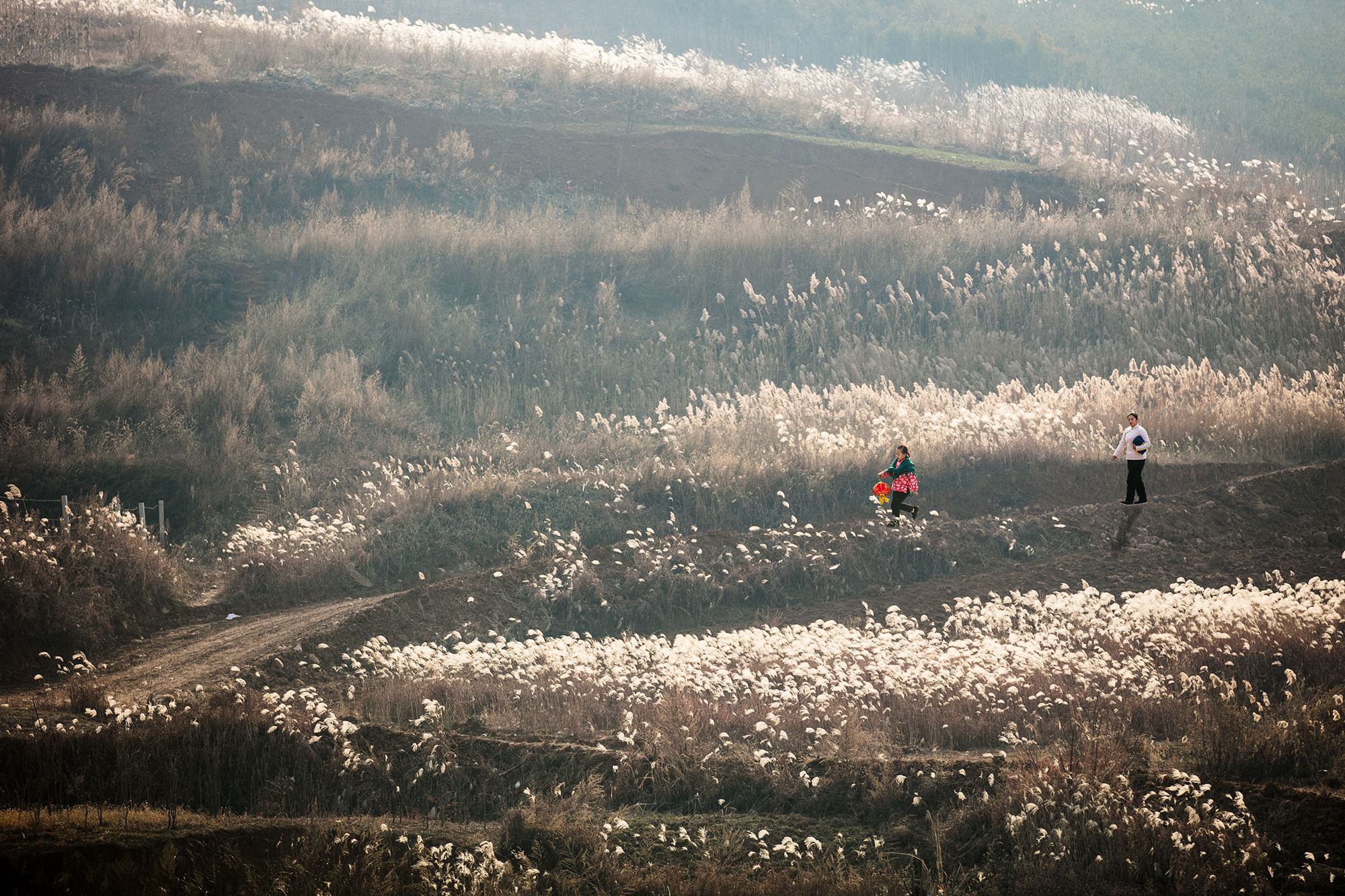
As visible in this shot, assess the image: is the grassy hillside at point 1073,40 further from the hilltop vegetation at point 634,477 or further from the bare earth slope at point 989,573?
the bare earth slope at point 989,573

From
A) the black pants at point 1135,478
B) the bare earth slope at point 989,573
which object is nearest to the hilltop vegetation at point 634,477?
the bare earth slope at point 989,573

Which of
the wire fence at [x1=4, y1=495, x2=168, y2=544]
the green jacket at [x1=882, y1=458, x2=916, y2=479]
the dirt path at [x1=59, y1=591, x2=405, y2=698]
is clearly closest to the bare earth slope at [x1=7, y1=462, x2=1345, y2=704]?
the dirt path at [x1=59, y1=591, x2=405, y2=698]

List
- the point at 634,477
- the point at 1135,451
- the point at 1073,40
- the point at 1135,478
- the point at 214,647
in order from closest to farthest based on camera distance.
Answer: the point at 1135,451 < the point at 1135,478 < the point at 214,647 < the point at 634,477 < the point at 1073,40

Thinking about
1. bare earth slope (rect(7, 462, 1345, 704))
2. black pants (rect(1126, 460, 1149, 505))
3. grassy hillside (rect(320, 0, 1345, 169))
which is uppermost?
grassy hillside (rect(320, 0, 1345, 169))

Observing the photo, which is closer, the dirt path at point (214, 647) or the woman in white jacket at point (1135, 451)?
the woman in white jacket at point (1135, 451)

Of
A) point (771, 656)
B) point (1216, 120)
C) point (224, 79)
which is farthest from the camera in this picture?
point (1216, 120)

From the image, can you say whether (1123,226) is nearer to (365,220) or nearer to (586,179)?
(586,179)

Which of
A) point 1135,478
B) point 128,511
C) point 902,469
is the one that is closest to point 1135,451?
point 1135,478

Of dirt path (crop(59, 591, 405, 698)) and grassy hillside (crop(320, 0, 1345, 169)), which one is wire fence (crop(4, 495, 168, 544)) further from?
grassy hillside (crop(320, 0, 1345, 169))

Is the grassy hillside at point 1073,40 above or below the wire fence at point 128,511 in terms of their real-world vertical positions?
above

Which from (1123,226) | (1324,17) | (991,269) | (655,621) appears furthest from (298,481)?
(1324,17)

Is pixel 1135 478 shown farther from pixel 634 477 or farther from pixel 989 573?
pixel 634 477
